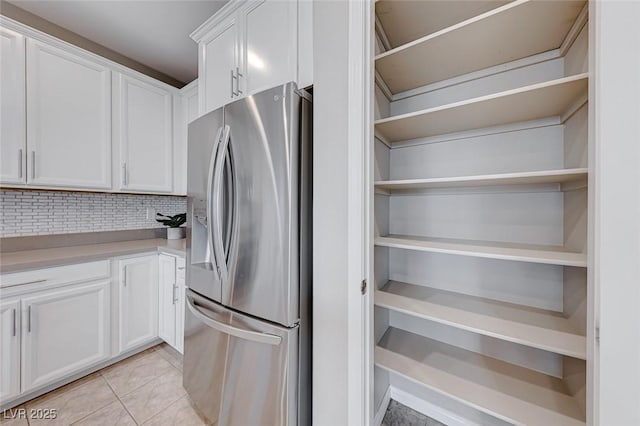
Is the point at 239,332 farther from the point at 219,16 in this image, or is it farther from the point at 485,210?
the point at 219,16

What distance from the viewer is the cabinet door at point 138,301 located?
191 centimetres

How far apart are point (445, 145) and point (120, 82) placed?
2.57m

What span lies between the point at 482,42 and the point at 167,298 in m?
2.60

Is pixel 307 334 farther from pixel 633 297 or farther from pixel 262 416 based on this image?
pixel 633 297

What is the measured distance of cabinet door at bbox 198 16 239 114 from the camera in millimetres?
1509

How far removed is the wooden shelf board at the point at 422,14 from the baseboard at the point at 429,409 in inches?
79.2

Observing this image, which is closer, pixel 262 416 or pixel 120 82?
pixel 262 416

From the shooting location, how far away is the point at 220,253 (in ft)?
3.93

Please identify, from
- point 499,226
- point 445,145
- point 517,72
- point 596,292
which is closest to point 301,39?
point 445,145

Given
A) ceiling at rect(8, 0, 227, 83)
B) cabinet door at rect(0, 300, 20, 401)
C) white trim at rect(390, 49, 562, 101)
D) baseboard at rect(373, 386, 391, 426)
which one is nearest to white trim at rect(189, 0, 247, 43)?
ceiling at rect(8, 0, 227, 83)

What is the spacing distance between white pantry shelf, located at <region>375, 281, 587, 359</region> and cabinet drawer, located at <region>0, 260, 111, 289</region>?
1979 mm

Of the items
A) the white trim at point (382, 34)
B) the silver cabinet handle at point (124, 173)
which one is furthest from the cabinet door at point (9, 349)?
the white trim at point (382, 34)

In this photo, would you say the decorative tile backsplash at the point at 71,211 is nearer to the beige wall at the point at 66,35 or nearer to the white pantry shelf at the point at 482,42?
the beige wall at the point at 66,35

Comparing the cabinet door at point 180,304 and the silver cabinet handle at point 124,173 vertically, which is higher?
the silver cabinet handle at point 124,173
